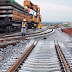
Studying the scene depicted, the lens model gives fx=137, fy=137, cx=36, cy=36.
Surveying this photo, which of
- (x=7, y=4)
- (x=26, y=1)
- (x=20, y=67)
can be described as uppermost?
(x=26, y=1)

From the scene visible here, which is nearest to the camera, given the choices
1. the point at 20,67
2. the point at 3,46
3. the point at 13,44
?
the point at 20,67

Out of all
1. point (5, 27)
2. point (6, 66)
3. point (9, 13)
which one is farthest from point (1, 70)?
point (9, 13)

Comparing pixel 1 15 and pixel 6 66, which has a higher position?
pixel 1 15

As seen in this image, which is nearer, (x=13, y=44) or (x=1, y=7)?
(x=13, y=44)

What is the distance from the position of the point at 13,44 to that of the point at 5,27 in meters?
10.9

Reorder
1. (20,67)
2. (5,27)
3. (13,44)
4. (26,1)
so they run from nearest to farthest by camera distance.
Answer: (20,67)
(13,44)
(5,27)
(26,1)

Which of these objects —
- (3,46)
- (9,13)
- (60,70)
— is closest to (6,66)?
(60,70)

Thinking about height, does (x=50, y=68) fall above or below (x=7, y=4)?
below

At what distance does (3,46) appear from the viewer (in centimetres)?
1281

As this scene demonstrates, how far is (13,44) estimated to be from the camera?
14.3 meters

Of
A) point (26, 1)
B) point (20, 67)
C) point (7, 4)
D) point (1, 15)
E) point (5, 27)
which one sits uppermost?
point (26, 1)

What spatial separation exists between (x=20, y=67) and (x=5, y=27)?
1831 cm

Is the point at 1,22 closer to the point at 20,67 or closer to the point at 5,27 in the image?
the point at 5,27

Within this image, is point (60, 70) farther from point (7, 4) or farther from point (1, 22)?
point (7, 4)
